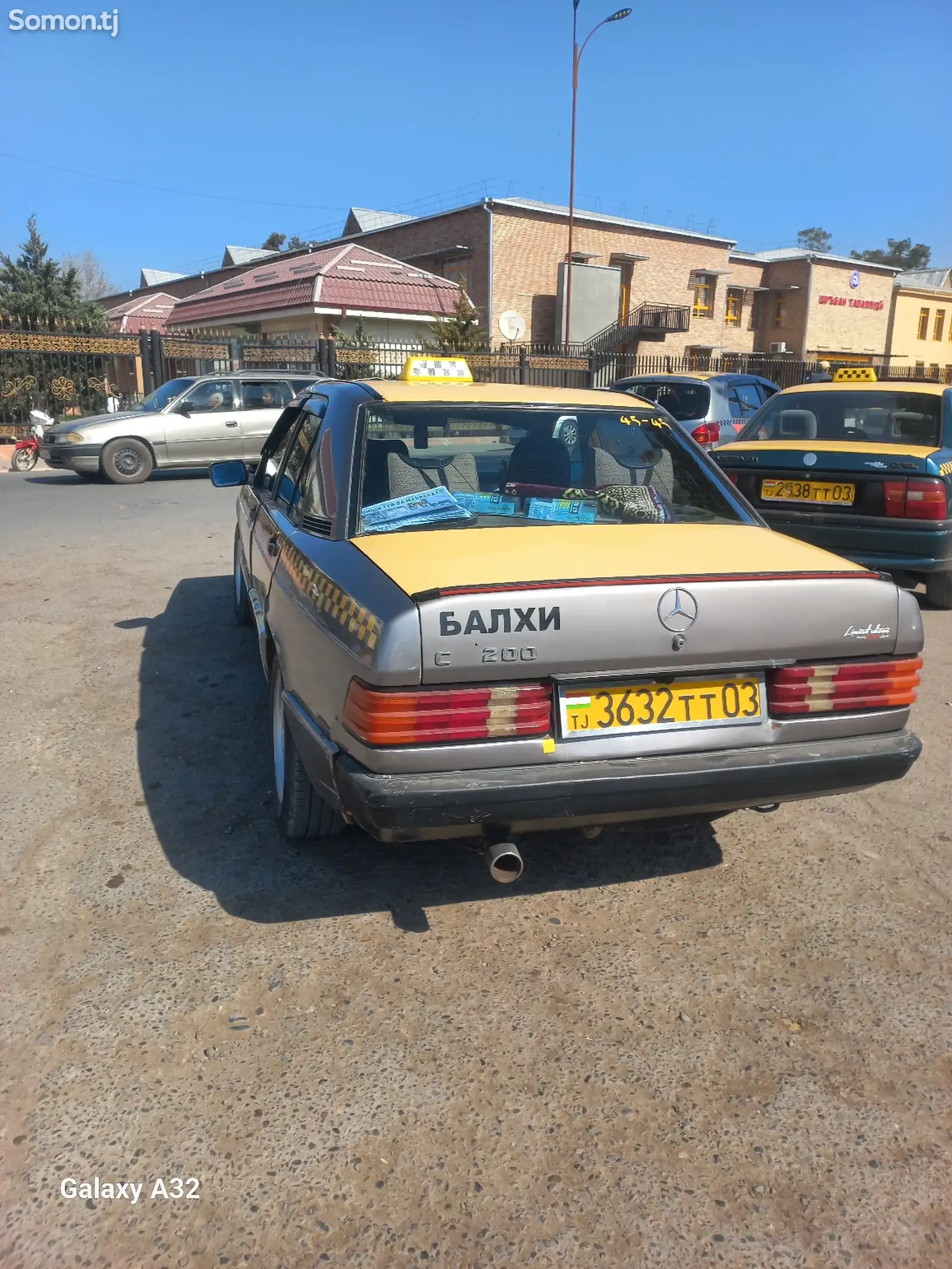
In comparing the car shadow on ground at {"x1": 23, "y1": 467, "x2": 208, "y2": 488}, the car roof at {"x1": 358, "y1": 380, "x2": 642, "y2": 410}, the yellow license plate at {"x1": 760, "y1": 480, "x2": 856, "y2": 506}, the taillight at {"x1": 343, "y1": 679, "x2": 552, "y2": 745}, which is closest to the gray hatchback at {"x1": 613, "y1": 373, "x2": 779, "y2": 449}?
the yellow license plate at {"x1": 760, "y1": 480, "x2": 856, "y2": 506}

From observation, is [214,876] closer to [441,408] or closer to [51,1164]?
[51,1164]

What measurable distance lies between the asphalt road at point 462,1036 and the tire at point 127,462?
11.0 m

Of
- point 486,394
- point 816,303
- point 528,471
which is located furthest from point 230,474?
point 816,303

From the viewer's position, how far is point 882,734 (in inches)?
108

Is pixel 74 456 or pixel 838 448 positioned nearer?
pixel 838 448

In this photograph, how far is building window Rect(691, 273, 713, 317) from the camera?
42747 millimetres

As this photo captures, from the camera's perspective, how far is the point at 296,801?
3105mm

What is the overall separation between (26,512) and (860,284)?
47620 mm

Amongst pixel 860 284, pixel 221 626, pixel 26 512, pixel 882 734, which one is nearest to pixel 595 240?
pixel 860 284

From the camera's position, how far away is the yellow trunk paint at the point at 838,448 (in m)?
6.09

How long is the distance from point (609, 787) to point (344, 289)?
2950 cm

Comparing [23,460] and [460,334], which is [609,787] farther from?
[460,334]

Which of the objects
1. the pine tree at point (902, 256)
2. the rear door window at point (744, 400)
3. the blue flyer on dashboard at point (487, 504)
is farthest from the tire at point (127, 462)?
the pine tree at point (902, 256)

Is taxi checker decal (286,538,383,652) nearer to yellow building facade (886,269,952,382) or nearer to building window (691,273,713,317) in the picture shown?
building window (691,273,713,317)
